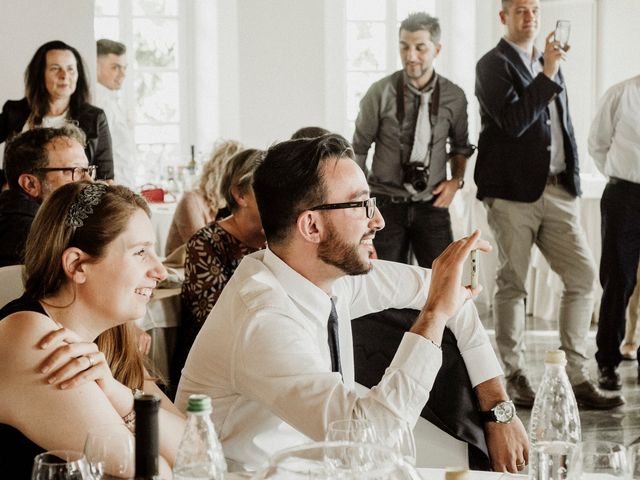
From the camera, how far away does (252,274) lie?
6.81 feet

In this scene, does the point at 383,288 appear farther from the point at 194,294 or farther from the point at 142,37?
the point at 142,37

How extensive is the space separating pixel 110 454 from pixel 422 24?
3.85 m

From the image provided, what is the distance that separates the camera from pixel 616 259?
4809mm

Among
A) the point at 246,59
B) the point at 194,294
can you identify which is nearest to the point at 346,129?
the point at 246,59

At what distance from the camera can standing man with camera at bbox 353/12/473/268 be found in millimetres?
4824

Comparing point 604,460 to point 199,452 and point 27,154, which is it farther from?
point 27,154

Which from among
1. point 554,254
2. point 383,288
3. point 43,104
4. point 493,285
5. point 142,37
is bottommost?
point 493,285

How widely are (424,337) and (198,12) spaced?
22.5ft

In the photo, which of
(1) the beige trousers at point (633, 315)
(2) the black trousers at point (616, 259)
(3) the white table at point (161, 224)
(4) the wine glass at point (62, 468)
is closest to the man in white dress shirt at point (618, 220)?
(2) the black trousers at point (616, 259)

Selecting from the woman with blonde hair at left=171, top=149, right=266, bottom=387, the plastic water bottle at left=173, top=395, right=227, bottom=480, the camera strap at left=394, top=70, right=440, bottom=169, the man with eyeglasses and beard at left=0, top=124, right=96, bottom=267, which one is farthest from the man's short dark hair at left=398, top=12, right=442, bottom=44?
the plastic water bottle at left=173, top=395, right=227, bottom=480

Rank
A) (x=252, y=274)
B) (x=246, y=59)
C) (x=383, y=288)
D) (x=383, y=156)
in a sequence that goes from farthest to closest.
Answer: (x=246, y=59)
(x=383, y=156)
(x=383, y=288)
(x=252, y=274)

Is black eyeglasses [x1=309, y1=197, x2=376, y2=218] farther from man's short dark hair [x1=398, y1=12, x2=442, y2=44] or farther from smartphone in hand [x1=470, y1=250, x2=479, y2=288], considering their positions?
man's short dark hair [x1=398, y1=12, x2=442, y2=44]

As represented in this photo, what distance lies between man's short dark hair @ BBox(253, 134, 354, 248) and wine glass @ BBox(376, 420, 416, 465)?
2.69ft

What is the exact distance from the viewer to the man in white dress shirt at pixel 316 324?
1.88 m
